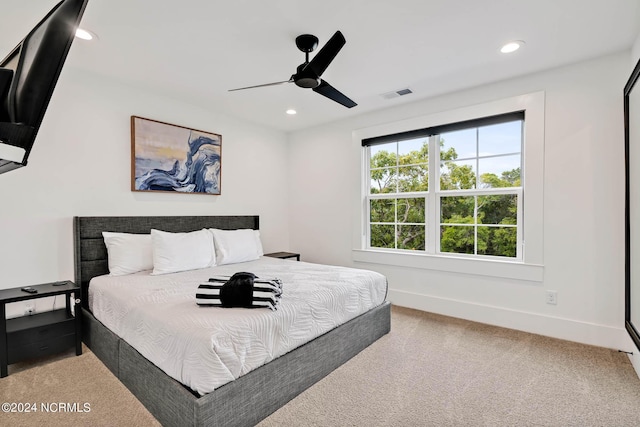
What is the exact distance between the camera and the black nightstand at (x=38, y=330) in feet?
7.52

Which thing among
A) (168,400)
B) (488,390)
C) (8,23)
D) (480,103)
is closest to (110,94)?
(8,23)

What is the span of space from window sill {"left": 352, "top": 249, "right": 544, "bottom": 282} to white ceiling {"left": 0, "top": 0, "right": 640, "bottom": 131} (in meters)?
1.88

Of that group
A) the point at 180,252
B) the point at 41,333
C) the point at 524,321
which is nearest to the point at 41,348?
the point at 41,333

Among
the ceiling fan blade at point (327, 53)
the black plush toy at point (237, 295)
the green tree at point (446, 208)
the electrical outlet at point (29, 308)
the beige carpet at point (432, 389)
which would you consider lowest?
the beige carpet at point (432, 389)

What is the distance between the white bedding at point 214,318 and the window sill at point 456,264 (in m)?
0.97

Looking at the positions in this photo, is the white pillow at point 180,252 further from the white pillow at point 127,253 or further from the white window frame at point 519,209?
the white window frame at point 519,209

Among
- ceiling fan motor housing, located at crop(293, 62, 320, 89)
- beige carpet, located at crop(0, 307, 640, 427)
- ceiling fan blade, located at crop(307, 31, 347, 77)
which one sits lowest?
beige carpet, located at crop(0, 307, 640, 427)

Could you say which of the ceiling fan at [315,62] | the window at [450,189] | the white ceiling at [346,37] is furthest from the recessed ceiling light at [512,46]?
the ceiling fan at [315,62]

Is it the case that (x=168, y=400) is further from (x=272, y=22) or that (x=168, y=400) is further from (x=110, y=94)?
(x=110, y=94)

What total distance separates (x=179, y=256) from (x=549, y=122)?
3736mm

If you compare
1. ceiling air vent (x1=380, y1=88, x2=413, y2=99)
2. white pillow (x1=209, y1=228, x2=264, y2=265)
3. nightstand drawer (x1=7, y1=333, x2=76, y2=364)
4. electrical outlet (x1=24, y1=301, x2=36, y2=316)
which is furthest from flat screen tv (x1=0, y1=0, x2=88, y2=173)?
ceiling air vent (x1=380, y1=88, x2=413, y2=99)

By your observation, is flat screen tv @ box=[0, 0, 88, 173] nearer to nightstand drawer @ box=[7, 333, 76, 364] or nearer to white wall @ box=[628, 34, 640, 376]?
Result: nightstand drawer @ box=[7, 333, 76, 364]

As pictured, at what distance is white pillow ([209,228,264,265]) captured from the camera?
359 cm

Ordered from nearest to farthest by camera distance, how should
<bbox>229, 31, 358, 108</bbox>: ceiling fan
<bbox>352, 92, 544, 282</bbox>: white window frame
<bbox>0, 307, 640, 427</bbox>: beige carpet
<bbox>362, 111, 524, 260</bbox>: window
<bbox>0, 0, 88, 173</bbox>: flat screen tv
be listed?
<bbox>0, 0, 88, 173</bbox>: flat screen tv → <bbox>0, 307, 640, 427</bbox>: beige carpet → <bbox>229, 31, 358, 108</bbox>: ceiling fan → <bbox>352, 92, 544, 282</bbox>: white window frame → <bbox>362, 111, 524, 260</bbox>: window
